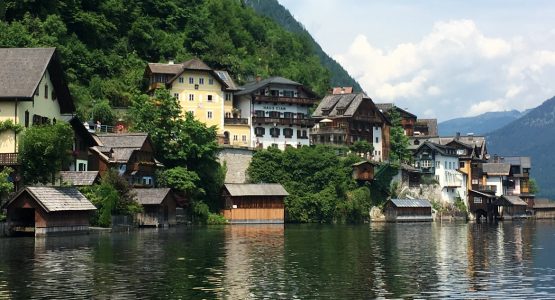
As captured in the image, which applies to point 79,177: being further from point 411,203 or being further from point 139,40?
point 411,203

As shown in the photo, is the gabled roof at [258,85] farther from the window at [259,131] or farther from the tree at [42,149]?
the tree at [42,149]

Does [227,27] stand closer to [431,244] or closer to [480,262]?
[431,244]

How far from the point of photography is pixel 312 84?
16525 centimetres

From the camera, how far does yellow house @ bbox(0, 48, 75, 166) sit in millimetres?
69688

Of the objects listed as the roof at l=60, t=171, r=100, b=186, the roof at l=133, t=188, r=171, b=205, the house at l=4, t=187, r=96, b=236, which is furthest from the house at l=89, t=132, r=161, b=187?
the house at l=4, t=187, r=96, b=236

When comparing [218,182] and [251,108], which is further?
[251,108]

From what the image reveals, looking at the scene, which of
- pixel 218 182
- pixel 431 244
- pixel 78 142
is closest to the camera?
pixel 431 244

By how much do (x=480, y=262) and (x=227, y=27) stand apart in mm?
118663

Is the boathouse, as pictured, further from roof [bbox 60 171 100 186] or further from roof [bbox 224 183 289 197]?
roof [bbox 60 171 100 186]

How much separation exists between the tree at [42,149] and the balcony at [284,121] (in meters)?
57.0

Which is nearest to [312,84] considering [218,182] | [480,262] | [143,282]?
[218,182]

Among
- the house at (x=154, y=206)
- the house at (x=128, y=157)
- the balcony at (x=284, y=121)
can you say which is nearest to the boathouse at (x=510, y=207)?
the balcony at (x=284, y=121)

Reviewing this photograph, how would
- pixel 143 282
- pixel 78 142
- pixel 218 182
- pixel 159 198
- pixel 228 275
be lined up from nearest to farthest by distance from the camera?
pixel 143 282 < pixel 228 275 < pixel 78 142 < pixel 159 198 < pixel 218 182

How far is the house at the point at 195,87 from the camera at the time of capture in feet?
397
